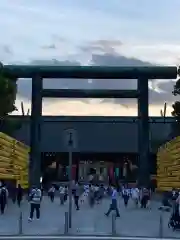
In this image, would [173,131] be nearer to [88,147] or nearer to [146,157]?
[88,147]

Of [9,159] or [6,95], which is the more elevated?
[6,95]

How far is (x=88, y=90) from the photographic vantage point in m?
49.2

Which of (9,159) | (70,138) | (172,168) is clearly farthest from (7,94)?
(70,138)

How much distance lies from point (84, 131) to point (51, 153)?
17.3 feet

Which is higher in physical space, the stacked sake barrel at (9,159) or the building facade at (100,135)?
the building facade at (100,135)

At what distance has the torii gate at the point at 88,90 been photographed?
156ft

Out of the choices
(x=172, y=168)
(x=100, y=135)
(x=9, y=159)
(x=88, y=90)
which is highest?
(x=88, y=90)

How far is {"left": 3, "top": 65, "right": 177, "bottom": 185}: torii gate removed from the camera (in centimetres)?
4750

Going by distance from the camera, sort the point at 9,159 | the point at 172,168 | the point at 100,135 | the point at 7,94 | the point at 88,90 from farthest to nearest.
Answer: the point at 100,135 < the point at 7,94 < the point at 88,90 < the point at 172,168 < the point at 9,159

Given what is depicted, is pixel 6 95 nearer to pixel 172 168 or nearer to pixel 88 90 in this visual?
pixel 88 90

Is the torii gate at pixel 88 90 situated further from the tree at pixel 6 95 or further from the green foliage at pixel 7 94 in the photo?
the green foliage at pixel 7 94

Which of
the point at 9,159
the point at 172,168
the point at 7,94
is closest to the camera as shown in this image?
the point at 9,159

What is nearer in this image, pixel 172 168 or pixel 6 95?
pixel 172 168

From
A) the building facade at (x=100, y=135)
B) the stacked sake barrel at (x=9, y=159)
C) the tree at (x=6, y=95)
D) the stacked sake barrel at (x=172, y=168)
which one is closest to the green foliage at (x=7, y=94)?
the tree at (x=6, y=95)
